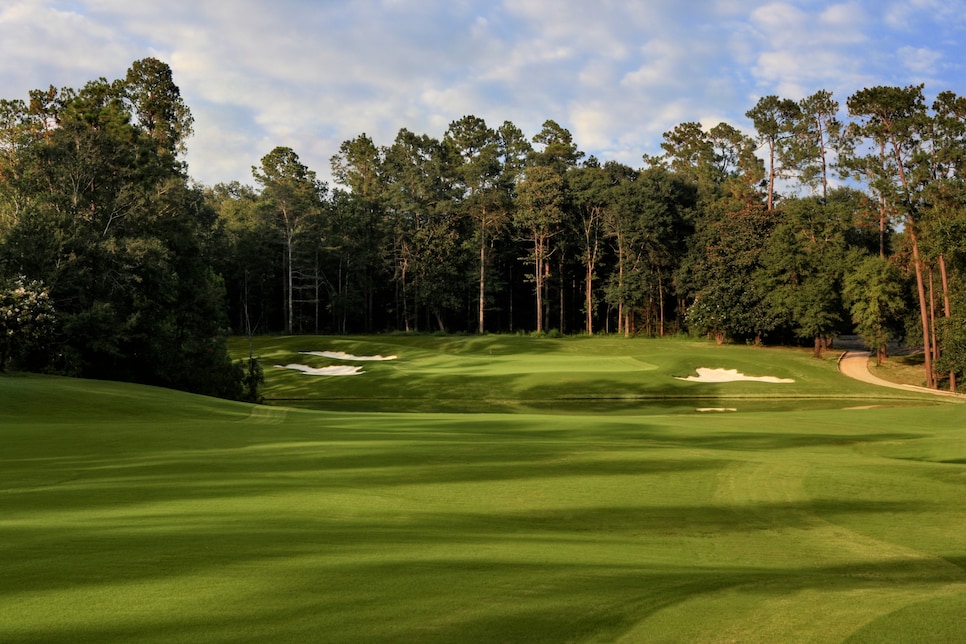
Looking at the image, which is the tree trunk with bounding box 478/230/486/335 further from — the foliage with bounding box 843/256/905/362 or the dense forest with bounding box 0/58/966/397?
the foliage with bounding box 843/256/905/362

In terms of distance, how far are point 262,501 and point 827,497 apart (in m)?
7.64

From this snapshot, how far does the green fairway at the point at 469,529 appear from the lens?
465cm

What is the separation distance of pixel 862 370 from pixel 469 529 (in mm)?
47934

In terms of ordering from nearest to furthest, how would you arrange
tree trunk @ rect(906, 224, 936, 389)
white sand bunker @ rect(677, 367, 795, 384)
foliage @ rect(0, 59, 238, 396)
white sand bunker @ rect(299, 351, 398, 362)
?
foliage @ rect(0, 59, 238, 396), white sand bunker @ rect(677, 367, 795, 384), tree trunk @ rect(906, 224, 936, 389), white sand bunker @ rect(299, 351, 398, 362)

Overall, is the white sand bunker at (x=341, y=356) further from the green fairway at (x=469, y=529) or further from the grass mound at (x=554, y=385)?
the green fairway at (x=469, y=529)

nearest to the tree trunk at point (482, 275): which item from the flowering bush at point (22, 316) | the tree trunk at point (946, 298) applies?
the tree trunk at point (946, 298)

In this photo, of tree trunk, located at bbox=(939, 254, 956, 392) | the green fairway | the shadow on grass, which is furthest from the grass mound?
the shadow on grass

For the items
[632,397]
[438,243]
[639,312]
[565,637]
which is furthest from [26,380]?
[639,312]

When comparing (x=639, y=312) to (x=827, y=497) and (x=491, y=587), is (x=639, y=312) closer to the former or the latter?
(x=827, y=497)

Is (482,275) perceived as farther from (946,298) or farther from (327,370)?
(946,298)

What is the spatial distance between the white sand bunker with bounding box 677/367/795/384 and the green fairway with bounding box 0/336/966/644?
2087cm

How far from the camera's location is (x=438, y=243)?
244 feet

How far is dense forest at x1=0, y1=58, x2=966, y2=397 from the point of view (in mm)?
33344

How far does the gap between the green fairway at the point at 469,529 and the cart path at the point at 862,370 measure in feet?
77.8
